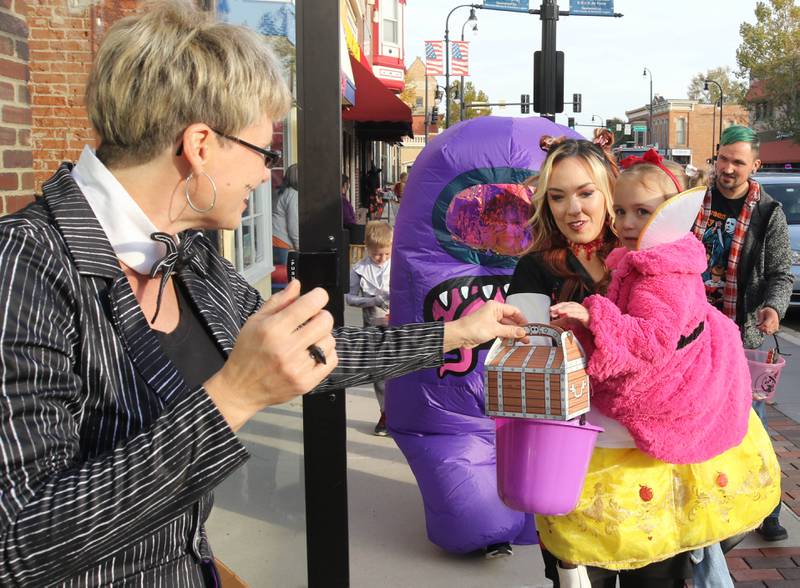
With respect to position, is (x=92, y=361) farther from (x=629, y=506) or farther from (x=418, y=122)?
(x=418, y=122)

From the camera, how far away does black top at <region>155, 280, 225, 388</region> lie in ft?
4.64

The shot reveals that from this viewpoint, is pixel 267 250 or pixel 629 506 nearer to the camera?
pixel 629 506

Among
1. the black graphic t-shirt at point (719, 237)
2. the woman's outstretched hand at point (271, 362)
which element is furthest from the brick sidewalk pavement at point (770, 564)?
the woman's outstretched hand at point (271, 362)

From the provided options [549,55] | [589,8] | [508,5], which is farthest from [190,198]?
[589,8]

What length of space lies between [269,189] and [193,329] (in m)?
1.52

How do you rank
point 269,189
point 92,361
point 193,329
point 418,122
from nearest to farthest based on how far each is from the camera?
point 92,361, point 193,329, point 269,189, point 418,122

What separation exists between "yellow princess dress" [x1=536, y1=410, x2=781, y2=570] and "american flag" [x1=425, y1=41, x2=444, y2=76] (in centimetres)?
3152

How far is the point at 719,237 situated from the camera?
3902mm

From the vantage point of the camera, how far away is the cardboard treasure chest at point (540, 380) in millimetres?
1941

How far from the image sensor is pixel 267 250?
3.00 meters

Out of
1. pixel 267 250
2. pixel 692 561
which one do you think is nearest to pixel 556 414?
pixel 692 561

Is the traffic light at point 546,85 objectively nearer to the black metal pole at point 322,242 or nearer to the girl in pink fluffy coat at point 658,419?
the black metal pole at point 322,242

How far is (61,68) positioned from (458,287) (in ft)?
6.31

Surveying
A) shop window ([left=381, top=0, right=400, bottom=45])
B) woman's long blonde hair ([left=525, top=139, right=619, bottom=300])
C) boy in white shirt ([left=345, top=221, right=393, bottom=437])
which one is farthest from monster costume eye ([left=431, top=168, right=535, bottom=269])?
shop window ([left=381, top=0, right=400, bottom=45])
